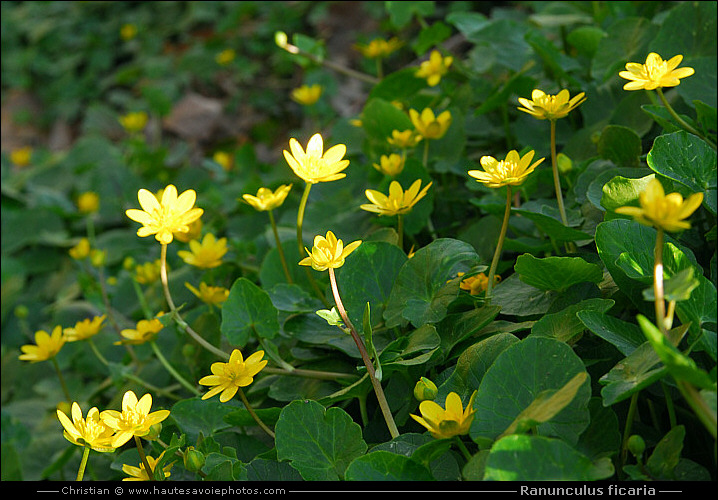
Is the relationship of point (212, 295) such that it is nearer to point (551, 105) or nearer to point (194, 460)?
point (194, 460)

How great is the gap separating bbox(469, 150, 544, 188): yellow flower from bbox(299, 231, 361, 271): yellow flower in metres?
0.17

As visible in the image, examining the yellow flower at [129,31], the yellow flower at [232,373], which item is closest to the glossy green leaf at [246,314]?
the yellow flower at [232,373]

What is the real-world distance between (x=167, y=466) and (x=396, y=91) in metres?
0.93

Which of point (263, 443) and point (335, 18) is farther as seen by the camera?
point (335, 18)

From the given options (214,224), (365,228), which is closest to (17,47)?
(214,224)

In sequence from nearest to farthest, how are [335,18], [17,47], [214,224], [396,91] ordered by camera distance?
1. [396,91]
2. [214,224]
3. [335,18]
4. [17,47]

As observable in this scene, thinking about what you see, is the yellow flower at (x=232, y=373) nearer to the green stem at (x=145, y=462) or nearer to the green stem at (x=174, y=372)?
the green stem at (x=145, y=462)

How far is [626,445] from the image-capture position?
671 mm

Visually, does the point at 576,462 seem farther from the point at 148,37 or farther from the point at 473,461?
the point at 148,37

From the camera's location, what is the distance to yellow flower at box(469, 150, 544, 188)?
2.52 feet

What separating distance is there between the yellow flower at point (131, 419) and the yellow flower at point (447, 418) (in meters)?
0.29

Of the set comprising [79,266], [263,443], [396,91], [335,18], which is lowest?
[79,266]

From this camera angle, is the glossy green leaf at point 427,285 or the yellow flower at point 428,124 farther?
the yellow flower at point 428,124

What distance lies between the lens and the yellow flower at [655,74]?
2.52ft
